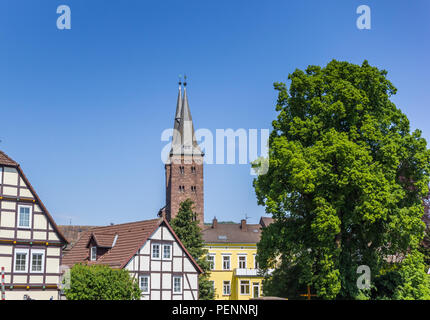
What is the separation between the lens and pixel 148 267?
104ft

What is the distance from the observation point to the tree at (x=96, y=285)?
25.3 m

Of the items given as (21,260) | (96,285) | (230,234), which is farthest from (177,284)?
(230,234)

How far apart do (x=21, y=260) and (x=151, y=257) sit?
7596 mm

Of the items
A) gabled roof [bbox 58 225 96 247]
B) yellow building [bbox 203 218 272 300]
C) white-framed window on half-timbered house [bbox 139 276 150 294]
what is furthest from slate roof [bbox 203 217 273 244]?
white-framed window on half-timbered house [bbox 139 276 150 294]

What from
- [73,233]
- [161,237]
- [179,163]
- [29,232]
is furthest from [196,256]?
[179,163]

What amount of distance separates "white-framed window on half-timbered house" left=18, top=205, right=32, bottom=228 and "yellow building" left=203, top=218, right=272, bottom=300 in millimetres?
25312

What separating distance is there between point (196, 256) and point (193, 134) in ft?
124

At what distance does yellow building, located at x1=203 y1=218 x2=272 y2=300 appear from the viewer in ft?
170

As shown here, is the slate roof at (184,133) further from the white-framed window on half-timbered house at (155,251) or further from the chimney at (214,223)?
the white-framed window on half-timbered house at (155,251)

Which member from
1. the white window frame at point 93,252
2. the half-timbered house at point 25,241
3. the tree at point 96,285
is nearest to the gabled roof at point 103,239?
the white window frame at point 93,252

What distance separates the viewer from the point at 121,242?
33281mm

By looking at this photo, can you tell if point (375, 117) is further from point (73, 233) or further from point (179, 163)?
point (179, 163)

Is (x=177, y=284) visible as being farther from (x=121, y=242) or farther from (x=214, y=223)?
(x=214, y=223)
